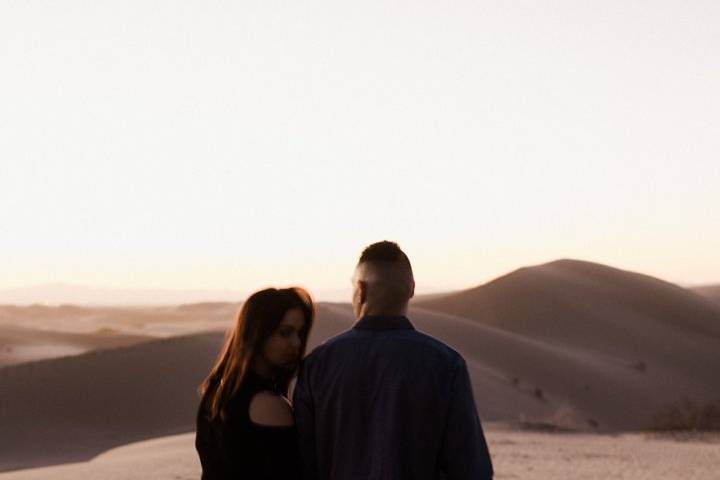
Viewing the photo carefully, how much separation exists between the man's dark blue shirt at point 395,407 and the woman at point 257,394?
0.15 m

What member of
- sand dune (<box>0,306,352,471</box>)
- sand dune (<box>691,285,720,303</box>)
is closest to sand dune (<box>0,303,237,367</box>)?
sand dune (<box>0,306,352,471</box>)

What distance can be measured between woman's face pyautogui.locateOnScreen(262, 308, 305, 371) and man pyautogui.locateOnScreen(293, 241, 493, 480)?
89mm

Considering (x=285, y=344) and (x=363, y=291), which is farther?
(x=285, y=344)

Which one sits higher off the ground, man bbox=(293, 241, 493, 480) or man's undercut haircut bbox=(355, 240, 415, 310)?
man's undercut haircut bbox=(355, 240, 415, 310)

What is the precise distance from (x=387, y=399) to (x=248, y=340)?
1.86ft

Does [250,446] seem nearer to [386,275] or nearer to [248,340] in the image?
[248,340]

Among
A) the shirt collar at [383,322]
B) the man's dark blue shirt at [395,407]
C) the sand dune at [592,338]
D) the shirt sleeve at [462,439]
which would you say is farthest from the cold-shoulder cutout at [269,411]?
the sand dune at [592,338]

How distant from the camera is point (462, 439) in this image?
4258mm

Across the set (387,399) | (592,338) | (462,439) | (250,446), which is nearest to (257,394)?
(250,446)

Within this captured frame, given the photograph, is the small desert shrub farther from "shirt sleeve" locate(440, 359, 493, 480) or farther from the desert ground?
"shirt sleeve" locate(440, 359, 493, 480)

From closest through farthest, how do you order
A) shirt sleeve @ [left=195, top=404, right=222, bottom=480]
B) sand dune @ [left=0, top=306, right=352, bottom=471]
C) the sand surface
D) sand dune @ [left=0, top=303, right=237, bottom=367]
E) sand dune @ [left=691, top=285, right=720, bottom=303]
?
shirt sleeve @ [left=195, top=404, right=222, bottom=480]
the sand surface
sand dune @ [left=0, top=306, right=352, bottom=471]
sand dune @ [left=0, top=303, right=237, bottom=367]
sand dune @ [left=691, top=285, right=720, bottom=303]

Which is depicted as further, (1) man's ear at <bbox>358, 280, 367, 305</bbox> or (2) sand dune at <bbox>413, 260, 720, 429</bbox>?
(2) sand dune at <bbox>413, 260, 720, 429</bbox>

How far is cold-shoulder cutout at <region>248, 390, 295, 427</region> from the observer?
14.5 ft

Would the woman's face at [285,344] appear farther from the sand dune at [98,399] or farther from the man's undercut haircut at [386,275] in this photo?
the sand dune at [98,399]
